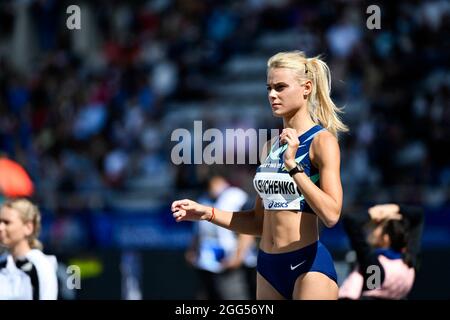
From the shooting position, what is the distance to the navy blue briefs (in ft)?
17.1

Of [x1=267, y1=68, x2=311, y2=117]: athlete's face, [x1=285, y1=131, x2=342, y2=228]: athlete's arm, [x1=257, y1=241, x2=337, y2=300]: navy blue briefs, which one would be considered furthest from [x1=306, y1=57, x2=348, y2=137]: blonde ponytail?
[x1=257, y1=241, x2=337, y2=300]: navy blue briefs

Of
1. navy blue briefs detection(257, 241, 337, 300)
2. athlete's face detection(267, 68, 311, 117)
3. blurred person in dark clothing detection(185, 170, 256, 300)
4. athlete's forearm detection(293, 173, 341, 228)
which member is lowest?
blurred person in dark clothing detection(185, 170, 256, 300)

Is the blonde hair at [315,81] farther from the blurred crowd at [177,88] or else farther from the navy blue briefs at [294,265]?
the blurred crowd at [177,88]

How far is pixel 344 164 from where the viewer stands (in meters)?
14.2

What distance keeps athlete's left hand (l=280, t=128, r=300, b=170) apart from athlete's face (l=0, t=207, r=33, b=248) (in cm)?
219

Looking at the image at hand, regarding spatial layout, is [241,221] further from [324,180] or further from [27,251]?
[27,251]

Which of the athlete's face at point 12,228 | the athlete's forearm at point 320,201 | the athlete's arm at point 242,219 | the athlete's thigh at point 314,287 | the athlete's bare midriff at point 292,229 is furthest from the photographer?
the athlete's face at point 12,228

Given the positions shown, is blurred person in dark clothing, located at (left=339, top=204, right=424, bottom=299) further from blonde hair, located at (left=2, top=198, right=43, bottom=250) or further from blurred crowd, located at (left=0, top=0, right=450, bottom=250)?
blurred crowd, located at (left=0, top=0, right=450, bottom=250)

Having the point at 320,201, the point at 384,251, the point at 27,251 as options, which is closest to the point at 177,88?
the point at 384,251

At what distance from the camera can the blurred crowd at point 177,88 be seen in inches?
544

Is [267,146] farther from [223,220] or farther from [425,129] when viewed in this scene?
[425,129]

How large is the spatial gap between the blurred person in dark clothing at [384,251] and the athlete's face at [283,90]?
1452 millimetres

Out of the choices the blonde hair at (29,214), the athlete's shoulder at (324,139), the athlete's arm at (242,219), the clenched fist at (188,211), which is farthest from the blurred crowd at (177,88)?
the athlete's shoulder at (324,139)
